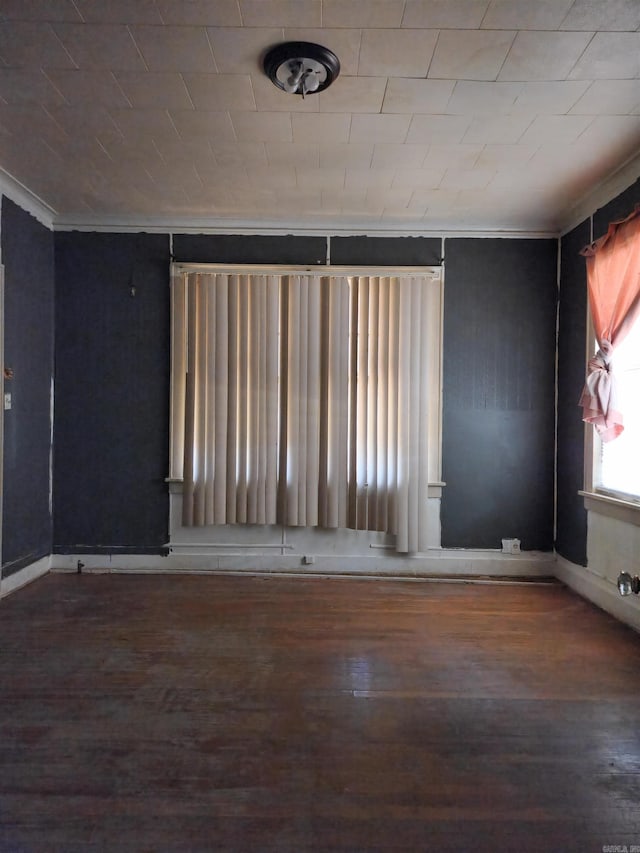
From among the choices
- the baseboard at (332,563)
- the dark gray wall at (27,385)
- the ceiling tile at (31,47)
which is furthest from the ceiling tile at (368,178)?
the baseboard at (332,563)

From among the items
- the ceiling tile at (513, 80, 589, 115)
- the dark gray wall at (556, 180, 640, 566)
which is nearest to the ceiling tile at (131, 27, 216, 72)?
the ceiling tile at (513, 80, 589, 115)

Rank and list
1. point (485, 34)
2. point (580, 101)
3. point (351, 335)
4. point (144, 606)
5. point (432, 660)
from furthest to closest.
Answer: point (351, 335)
point (144, 606)
point (432, 660)
point (580, 101)
point (485, 34)

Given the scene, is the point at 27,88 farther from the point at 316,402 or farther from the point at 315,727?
the point at 315,727

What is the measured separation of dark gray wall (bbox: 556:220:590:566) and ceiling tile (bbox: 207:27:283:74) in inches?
104

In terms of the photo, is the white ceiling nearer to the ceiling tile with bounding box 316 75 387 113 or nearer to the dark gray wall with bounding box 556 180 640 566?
the ceiling tile with bounding box 316 75 387 113

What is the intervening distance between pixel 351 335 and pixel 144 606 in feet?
8.33

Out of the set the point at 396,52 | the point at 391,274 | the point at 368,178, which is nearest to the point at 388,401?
the point at 391,274

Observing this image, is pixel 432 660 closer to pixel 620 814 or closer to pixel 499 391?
pixel 620 814

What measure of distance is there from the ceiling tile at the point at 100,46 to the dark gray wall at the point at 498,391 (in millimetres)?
2702

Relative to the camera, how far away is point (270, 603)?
133 inches

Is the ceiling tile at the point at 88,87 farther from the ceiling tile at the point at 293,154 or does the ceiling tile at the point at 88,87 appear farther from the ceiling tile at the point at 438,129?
the ceiling tile at the point at 438,129

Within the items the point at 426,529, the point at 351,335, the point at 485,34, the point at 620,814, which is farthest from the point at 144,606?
the point at 485,34

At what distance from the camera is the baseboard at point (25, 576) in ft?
11.3

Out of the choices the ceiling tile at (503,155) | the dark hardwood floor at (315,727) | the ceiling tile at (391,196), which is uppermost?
the ceiling tile at (391,196)
